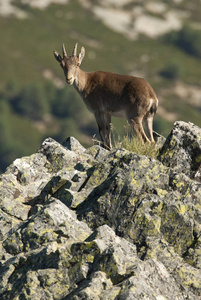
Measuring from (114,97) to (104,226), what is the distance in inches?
437

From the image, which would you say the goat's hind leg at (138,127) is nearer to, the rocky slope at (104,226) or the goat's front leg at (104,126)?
the goat's front leg at (104,126)

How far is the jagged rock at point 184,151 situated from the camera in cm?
1562

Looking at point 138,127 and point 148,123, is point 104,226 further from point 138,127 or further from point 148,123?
point 148,123

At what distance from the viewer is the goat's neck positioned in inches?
932

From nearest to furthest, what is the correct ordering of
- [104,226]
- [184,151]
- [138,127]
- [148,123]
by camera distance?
[104,226] → [184,151] → [138,127] → [148,123]

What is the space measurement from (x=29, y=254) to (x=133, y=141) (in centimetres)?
739

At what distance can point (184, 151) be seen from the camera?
15.8 metres

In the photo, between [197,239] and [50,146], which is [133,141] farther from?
[197,239]

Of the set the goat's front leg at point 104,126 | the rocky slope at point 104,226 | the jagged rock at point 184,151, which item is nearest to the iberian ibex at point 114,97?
the goat's front leg at point 104,126

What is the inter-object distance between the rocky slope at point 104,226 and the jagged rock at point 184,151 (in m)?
0.03

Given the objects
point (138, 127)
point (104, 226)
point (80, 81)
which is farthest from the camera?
point (80, 81)

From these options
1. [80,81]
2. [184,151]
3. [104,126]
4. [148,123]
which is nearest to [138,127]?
[148,123]

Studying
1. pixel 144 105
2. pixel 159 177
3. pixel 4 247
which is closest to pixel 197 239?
pixel 159 177

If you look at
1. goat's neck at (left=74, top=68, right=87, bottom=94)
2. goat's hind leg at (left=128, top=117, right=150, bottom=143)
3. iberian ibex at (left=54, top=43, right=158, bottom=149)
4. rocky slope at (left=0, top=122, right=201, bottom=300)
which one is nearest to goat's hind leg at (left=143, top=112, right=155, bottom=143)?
iberian ibex at (left=54, top=43, right=158, bottom=149)
